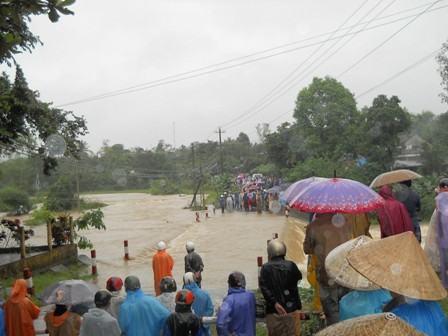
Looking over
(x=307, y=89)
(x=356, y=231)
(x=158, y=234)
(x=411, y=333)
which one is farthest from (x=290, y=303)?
(x=307, y=89)

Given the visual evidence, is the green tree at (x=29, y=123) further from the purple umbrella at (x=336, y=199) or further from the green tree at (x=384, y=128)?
the green tree at (x=384, y=128)

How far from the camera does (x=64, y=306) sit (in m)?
5.20

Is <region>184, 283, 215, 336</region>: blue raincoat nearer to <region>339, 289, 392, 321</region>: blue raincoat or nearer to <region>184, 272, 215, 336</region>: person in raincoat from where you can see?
<region>184, 272, 215, 336</region>: person in raincoat

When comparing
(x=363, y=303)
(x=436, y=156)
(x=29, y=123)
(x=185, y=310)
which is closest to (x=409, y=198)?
(x=363, y=303)

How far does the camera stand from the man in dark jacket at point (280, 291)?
16.8ft

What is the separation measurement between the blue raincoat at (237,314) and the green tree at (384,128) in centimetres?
2406

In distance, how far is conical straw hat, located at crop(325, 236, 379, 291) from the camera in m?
4.27

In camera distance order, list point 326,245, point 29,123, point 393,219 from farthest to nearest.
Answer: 1. point 29,123
2. point 393,219
3. point 326,245

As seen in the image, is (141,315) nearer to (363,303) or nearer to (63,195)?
(363,303)

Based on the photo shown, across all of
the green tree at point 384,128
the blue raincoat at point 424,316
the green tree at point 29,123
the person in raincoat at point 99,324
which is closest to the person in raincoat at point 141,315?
the person in raincoat at point 99,324

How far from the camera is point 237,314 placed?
195 inches

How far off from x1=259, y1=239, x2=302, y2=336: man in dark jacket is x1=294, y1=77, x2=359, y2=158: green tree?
29731mm

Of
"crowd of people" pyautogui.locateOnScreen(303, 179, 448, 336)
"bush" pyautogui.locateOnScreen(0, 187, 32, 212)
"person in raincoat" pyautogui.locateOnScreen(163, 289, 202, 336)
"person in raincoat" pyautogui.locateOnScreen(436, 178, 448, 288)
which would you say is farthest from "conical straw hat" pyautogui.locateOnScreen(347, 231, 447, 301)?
"bush" pyautogui.locateOnScreen(0, 187, 32, 212)

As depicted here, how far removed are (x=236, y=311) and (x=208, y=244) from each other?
52.7 feet
